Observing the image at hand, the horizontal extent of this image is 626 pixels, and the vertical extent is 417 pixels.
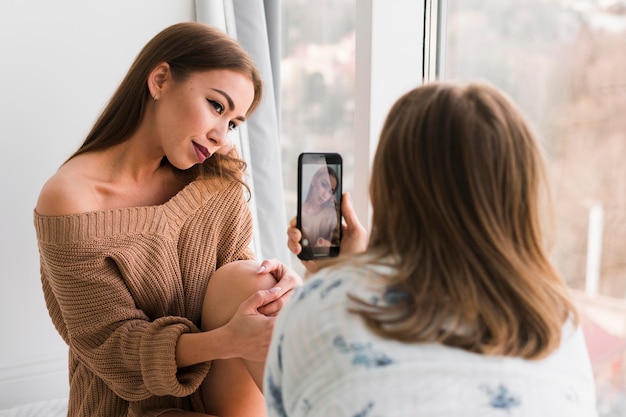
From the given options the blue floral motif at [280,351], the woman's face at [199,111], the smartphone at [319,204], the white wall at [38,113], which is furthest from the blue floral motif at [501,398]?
the white wall at [38,113]

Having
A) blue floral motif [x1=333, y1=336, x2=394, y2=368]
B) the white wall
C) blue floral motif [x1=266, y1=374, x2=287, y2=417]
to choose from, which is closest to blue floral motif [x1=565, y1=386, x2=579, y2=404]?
blue floral motif [x1=333, y1=336, x2=394, y2=368]

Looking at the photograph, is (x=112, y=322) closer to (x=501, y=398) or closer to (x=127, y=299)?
(x=127, y=299)

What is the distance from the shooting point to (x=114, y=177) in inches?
56.3

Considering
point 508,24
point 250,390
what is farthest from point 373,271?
point 508,24

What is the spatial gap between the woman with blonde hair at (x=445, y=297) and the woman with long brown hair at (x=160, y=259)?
52 centimetres

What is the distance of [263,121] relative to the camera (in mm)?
1943

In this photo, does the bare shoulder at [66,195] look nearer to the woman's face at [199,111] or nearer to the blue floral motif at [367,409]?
the woman's face at [199,111]

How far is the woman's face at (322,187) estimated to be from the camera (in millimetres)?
1164

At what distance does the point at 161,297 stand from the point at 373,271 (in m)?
0.76

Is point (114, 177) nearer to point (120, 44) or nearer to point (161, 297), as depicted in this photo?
point (161, 297)

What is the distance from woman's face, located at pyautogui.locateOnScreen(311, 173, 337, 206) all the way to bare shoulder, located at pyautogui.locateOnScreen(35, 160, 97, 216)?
1.49 ft

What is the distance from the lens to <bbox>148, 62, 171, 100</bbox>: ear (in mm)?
1381

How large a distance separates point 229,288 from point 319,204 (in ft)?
0.97

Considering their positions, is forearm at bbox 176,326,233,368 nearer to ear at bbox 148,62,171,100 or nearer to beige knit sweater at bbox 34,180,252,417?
beige knit sweater at bbox 34,180,252,417
